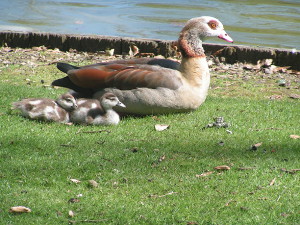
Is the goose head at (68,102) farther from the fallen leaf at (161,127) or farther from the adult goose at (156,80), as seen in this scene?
the fallen leaf at (161,127)

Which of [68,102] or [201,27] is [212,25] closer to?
[201,27]

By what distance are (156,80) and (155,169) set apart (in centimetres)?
228

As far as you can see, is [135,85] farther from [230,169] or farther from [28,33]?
[28,33]

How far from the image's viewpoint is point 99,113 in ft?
24.9

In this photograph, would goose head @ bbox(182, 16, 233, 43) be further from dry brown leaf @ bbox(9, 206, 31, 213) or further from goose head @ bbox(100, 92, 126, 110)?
dry brown leaf @ bbox(9, 206, 31, 213)

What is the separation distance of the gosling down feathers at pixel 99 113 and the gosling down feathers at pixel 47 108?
99 millimetres

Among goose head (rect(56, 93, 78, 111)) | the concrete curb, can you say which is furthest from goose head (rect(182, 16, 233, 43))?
the concrete curb

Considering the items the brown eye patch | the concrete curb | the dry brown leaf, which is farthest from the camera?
the concrete curb

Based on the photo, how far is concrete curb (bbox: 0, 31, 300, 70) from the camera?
11008mm

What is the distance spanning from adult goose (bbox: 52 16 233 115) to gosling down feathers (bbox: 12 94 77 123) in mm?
629

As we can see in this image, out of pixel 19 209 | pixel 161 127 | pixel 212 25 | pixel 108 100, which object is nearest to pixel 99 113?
pixel 108 100

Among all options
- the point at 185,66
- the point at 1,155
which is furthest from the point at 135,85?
the point at 1,155

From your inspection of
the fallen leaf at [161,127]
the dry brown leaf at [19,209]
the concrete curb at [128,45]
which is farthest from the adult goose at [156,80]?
the dry brown leaf at [19,209]

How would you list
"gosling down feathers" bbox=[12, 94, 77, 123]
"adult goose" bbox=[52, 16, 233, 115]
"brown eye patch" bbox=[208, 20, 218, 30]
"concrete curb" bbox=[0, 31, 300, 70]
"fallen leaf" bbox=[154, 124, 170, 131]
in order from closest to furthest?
"fallen leaf" bbox=[154, 124, 170, 131]
"gosling down feathers" bbox=[12, 94, 77, 123]
"adult goose" bbox=[52, 16, 233, 115]
"brown eye patch" bbox=[208, 20, 218, 30]
"concrete curb" bbox=[0, 31, 300, 70]
